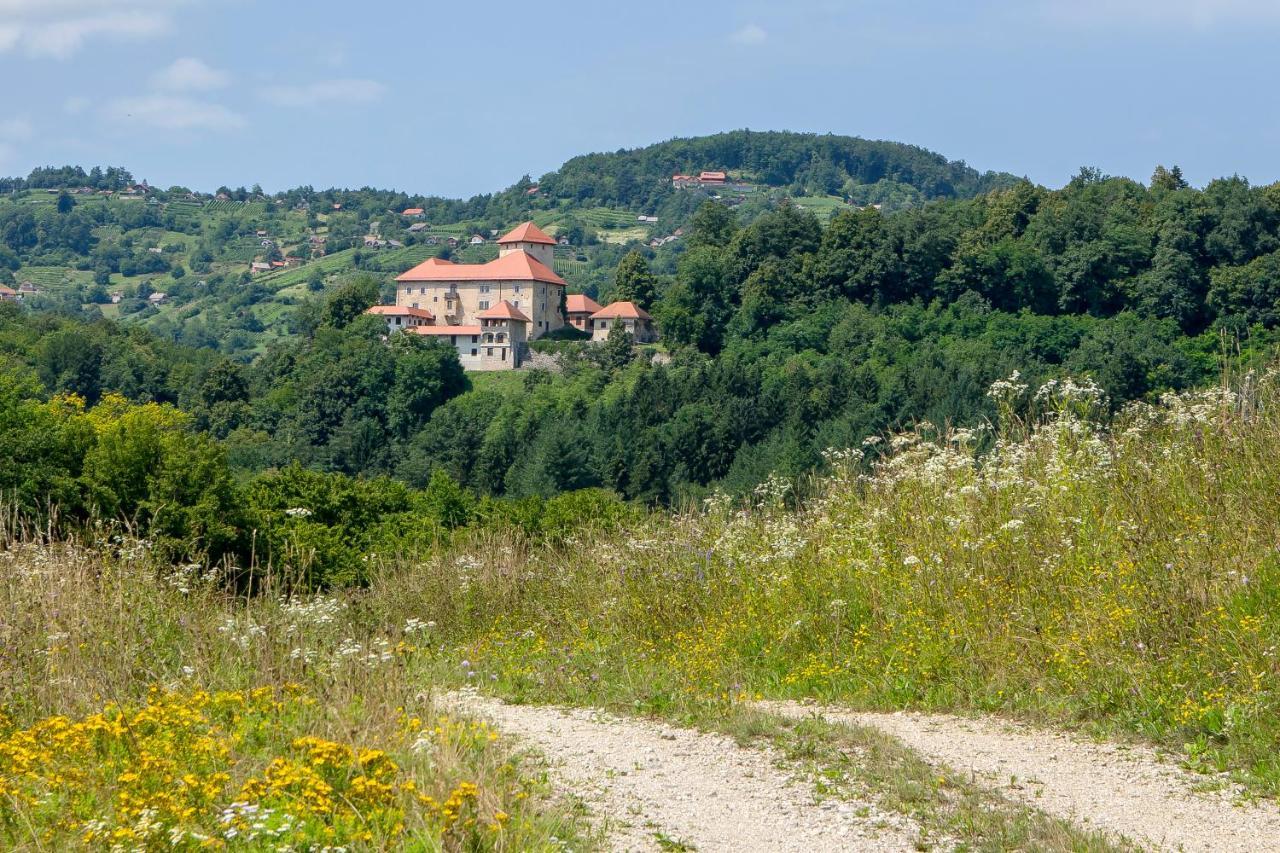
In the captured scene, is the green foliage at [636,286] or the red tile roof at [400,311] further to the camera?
the red tile roof at [400,311]

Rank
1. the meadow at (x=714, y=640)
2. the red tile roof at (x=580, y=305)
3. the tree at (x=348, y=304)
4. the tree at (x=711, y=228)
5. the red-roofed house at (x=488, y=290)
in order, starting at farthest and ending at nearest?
the red tile roof at (x=580, y=305) < the tree at (x=348, y=304) < the red-roofed house at (x=488, y=290) < the tree at (x=711, y=228) < the meadow at (x=714, y=640)

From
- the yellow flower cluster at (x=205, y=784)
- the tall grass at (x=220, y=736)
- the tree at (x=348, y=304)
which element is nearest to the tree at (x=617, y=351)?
the tree at (x=348, y=304)

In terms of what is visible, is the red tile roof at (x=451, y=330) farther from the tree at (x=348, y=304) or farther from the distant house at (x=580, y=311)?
the distant house at (x=580, y=311)

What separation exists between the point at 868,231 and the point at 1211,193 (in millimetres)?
18545

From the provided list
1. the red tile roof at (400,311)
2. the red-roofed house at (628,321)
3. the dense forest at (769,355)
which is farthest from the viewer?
the red tile roof at (400,311)

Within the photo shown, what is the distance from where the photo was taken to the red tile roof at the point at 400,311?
90125mm

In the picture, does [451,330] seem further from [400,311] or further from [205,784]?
[205,784]

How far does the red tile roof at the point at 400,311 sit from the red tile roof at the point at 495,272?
2.95 meters

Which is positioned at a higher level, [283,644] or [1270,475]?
[1270,475]

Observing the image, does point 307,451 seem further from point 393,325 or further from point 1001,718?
point 1001,718

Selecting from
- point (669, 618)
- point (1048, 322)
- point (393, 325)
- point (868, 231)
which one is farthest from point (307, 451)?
point (669, 618)

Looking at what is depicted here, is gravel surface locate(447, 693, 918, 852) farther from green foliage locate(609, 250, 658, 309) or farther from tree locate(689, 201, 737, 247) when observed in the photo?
tree locate(689, 201, 737, 247)

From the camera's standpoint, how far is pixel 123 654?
675 centimetres

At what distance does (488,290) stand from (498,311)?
512cm
